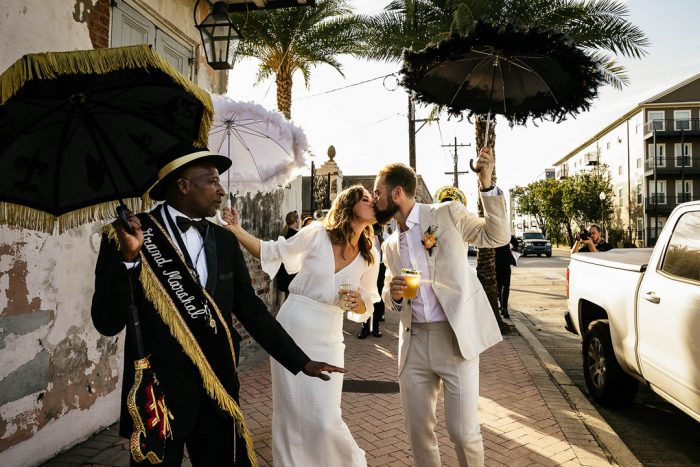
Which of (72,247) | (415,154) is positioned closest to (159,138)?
(72,247)

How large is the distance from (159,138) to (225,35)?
3896 millimetres

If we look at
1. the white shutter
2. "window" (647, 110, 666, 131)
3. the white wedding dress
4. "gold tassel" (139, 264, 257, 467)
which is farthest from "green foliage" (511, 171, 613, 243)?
"gold tassel" (139, 264, 257, 467)

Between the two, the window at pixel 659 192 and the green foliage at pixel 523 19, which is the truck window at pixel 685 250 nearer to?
the green foliage at pixel 523 19

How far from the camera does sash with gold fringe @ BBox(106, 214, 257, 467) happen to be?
2.25 meters

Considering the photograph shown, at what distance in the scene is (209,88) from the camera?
700cm

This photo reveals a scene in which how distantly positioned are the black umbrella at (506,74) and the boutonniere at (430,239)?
2.62 feet

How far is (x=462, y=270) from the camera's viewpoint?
10.9 feet

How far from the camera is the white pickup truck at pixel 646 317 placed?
146 inches

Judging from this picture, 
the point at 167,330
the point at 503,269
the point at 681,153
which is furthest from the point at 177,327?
the point at 681,153

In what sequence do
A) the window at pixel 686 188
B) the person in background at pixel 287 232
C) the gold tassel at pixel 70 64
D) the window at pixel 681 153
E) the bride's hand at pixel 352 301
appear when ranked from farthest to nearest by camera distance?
the window at pixel 686 188 → the window at pixel 681 153 → the person in background at pixel 287 232 → the bride's hand at pixel 352 301 → the gold tassel at pixel 70 64

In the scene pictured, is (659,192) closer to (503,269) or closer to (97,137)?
(503,269)

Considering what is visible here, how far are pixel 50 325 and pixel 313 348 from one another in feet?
7.24

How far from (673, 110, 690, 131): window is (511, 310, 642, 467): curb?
181 feet

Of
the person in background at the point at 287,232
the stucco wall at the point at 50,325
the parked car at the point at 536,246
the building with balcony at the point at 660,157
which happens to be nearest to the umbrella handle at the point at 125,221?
the stucco wall at the point at 50,325
